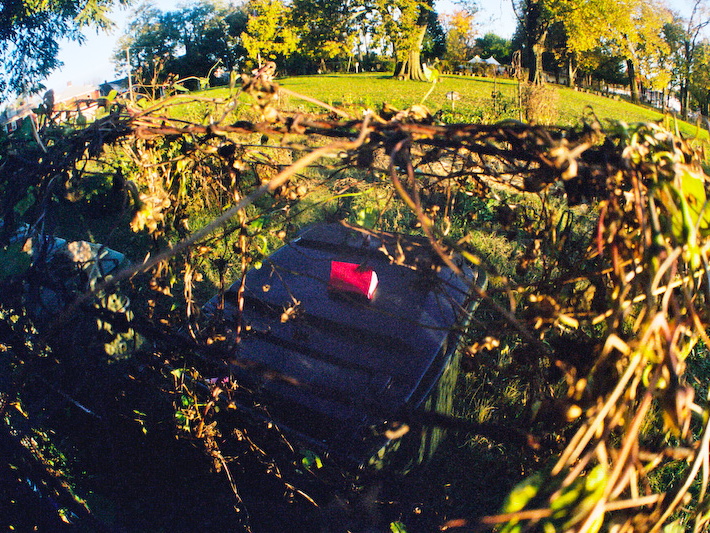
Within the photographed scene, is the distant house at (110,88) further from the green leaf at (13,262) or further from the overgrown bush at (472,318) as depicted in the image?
the green leaf at (13,262)

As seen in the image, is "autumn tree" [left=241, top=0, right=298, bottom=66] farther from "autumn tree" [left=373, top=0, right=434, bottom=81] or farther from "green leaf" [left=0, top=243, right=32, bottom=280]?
"green leaf" [left=0, top=243, right=32, bottom=280]

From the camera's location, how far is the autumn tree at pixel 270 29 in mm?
33562

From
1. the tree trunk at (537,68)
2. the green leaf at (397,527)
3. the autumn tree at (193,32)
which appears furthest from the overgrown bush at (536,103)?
the autumn tree at (193,32)

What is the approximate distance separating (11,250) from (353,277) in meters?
1.66

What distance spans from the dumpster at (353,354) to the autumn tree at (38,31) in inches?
791

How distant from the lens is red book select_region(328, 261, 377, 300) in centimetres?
247

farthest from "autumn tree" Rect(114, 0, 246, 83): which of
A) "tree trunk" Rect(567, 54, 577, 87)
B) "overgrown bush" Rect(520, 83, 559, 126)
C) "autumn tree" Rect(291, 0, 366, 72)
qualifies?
"overgrown bush" Rect(520, 83, 559, 126)

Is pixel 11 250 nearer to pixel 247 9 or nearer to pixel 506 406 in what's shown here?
pixel 506 406

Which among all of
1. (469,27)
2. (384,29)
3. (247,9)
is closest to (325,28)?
(384,29)

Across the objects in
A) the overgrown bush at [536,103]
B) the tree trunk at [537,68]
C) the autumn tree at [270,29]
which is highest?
the autumn tree at [270,29]

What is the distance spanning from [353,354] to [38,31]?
72.1ft

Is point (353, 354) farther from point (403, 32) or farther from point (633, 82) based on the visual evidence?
point (633, 82)

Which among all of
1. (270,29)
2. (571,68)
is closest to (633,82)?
(571,68)

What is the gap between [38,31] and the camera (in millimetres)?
17500
